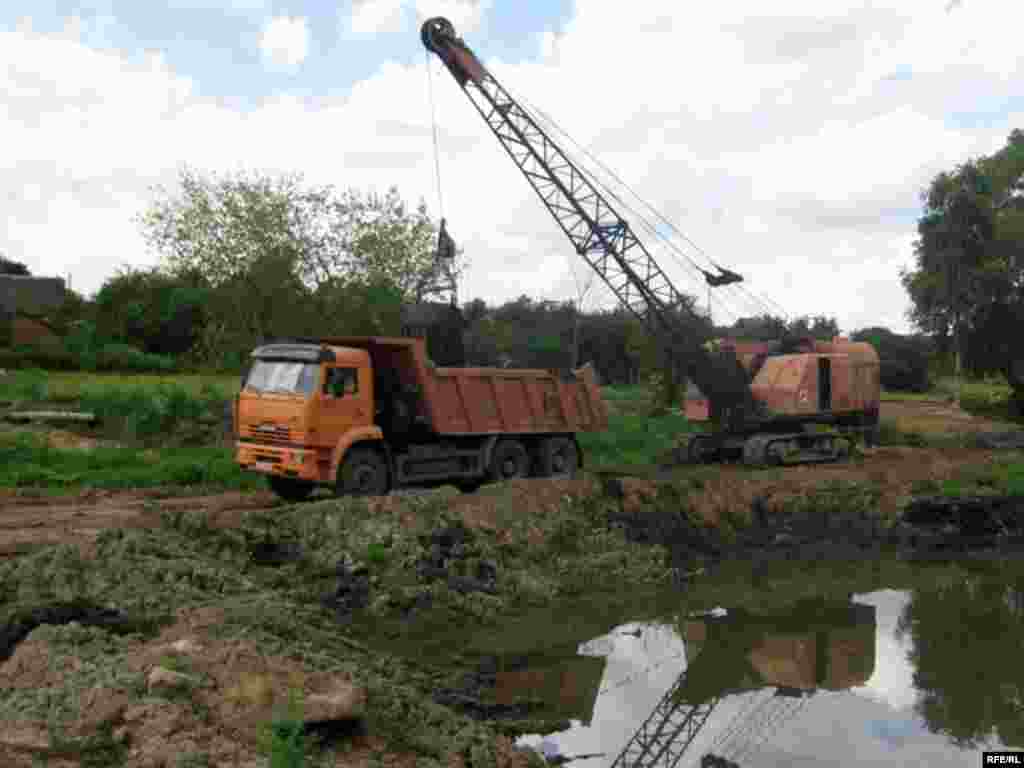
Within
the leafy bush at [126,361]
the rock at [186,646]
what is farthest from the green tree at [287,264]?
the rock at [186,646]

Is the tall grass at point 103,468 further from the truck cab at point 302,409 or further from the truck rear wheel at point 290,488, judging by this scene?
the truck cab at point 302,409

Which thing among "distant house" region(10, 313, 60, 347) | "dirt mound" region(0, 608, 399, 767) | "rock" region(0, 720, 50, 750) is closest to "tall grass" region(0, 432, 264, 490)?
"dirt mound" region(0, 608, 399, 767)

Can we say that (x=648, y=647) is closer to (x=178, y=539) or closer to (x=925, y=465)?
(x=178, y=539)

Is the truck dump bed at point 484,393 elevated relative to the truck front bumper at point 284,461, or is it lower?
elevated

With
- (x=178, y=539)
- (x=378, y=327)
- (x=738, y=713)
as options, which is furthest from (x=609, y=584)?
(x=378, y=327)

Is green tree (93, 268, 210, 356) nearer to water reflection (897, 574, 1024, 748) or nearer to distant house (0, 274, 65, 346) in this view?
distant house (0, 274, 65, 346)

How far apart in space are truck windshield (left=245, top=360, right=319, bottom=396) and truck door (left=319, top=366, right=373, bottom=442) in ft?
0.77

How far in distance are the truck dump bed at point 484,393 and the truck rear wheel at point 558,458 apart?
0.29 m

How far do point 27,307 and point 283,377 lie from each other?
33943 mm

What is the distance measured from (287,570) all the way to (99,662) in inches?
209

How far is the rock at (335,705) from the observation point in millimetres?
7000

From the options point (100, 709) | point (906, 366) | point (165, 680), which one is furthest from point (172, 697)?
point (906, 366)

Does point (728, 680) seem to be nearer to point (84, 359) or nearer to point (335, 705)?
point (335, 705)

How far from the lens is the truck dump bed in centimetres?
1702
